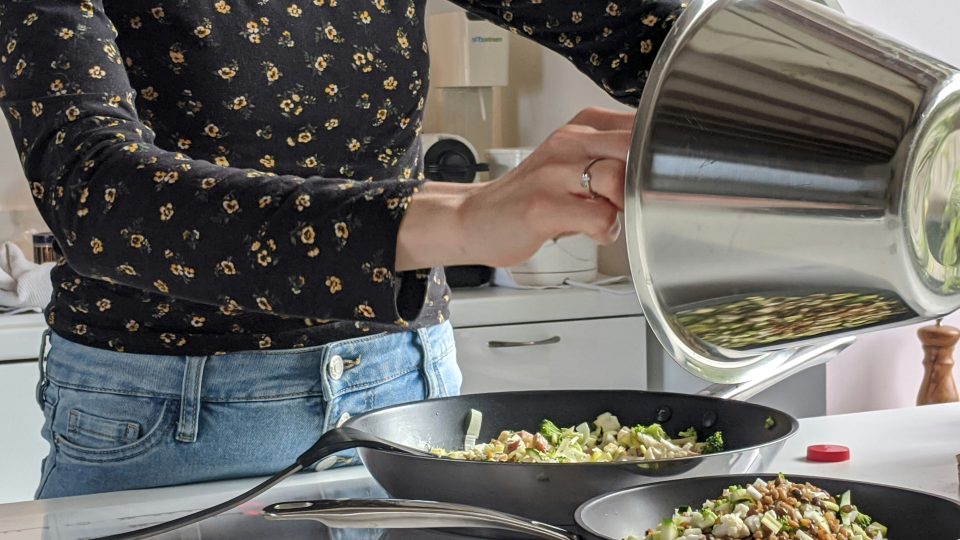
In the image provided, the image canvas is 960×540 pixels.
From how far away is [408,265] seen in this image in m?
0.66

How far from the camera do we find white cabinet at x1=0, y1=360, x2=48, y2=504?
1999mm

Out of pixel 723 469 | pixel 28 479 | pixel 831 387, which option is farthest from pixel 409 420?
pixel 831 387

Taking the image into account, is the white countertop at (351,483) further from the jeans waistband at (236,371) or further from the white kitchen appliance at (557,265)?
the white kitchen appliance at (557,265)

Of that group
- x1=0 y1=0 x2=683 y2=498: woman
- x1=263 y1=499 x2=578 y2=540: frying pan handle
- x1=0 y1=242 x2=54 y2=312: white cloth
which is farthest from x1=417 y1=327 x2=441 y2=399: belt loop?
x1=0 y1=242 x2=54 y2=312: white cloth

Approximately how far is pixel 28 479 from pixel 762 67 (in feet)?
5.70

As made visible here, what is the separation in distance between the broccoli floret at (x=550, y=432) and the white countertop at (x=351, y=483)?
0.13m

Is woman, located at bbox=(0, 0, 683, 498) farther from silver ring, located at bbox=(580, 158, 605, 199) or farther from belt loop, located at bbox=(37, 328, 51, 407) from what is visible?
silver ring, located at bbox=(580, 158, 605, 199)

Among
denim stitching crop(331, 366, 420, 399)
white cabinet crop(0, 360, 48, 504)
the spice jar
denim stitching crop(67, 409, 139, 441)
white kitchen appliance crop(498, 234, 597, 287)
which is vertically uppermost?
denim stitching crop(331, 366, 420, 399)

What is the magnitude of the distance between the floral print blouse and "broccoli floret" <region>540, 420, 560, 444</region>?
13cm

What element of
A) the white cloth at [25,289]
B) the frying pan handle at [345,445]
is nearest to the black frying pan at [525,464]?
the frying pan handle at [345,445]

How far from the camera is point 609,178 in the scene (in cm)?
58

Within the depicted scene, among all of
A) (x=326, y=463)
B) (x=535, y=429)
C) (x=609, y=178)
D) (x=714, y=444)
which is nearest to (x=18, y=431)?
(x=326, y=463)

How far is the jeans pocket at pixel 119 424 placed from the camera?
1.00 meters

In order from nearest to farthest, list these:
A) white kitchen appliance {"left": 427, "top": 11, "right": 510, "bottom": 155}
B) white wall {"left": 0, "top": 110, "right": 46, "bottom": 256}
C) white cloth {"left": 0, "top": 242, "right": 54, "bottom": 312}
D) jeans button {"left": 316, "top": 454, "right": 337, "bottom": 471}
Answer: jeans button {"left": 316, "top": 454, "right": 337, "bottom": 471} < white cloth {"left": 0, "top": 242, "right": 54, "bottom": 312} < white wall {"left": 0, "top": 110, "right": 46, "bottom": 256} < white kitchen appliance {"left": 427, "top": 11, "right": 510, "bottom": 155}
